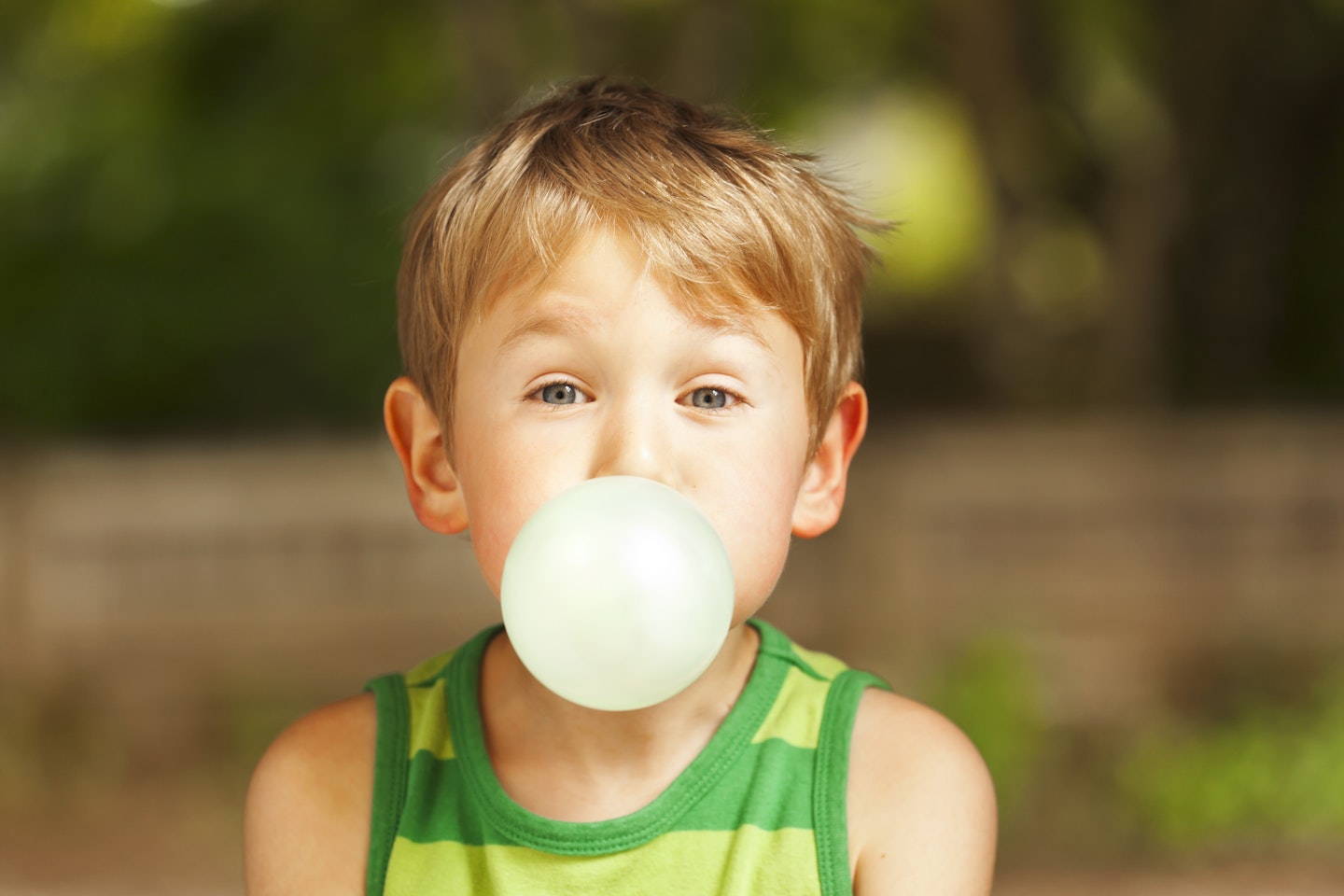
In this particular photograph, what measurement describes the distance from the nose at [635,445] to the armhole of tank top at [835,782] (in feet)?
1.14

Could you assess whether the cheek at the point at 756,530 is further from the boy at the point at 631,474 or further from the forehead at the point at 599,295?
the forehead at the point at 599,295

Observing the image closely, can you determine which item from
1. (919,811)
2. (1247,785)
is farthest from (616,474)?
(1247,785)

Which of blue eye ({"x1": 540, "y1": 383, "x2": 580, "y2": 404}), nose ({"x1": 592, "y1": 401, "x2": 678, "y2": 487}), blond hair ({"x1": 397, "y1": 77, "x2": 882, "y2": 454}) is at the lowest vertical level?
nose ({"x1": 592, "y1": 401, "x2": 678, "y2": 487})

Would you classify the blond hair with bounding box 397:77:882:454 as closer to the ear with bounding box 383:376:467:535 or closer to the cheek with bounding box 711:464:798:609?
the ear with bounding box 383:376:467:535

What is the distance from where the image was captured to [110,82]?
24.7ft

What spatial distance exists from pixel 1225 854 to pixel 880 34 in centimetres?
555

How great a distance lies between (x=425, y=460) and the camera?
1.48 metres

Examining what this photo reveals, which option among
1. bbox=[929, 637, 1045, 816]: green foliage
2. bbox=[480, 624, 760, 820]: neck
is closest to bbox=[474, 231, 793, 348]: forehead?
bbox=[480, 624, 760, 820]: neck

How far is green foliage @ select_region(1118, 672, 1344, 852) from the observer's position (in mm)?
4480

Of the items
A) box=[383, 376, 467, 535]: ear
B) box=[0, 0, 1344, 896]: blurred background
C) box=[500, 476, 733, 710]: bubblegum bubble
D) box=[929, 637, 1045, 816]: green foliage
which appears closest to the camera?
box=[500, 476, 733, 710]: bubblegum bubble

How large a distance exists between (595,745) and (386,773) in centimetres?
22

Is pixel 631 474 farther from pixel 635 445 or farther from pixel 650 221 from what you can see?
pixel 650 221

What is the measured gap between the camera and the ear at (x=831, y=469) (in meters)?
1.47

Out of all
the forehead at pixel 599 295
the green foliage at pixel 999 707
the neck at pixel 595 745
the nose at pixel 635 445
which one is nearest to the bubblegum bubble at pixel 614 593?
the nose at pixel 635 445
